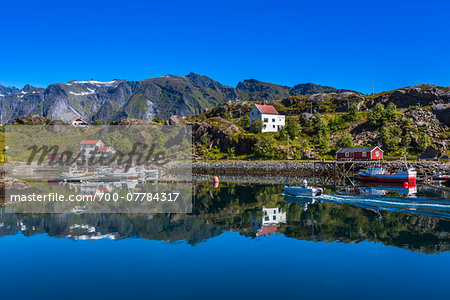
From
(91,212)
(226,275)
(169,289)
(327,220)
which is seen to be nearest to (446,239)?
(327,220)

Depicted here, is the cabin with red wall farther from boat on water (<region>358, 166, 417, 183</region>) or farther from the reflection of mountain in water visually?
the reflection of mountain in water

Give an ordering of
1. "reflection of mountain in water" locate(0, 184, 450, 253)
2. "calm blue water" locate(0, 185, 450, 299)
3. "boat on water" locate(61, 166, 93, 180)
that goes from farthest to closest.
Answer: "boat on water" locate(61, 166, 93, 180) < "reflection of mountain in water" locate(0, 184, 450, 253) < "calm blue water" locate(0, 185, 450, 299)

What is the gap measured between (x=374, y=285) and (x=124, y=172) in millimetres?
81849

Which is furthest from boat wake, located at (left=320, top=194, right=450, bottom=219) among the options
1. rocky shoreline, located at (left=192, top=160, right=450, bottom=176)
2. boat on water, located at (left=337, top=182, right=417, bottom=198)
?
rocky shoreline, located at (left=192, top=160, right=450, bottom=176)

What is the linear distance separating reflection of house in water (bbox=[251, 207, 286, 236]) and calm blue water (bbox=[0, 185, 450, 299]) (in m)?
0.14

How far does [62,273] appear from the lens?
23.2 meters

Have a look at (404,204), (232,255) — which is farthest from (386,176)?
(232,255)

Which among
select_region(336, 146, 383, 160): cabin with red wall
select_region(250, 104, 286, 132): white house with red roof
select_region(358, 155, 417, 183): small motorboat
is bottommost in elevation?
select_region(358, 155, 417, 183): small motorboat

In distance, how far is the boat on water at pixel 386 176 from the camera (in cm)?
7331

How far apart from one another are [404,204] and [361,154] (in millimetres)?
57961

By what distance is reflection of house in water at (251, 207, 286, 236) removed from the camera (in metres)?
34.8

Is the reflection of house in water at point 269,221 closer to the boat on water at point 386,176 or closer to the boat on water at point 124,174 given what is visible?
the boat on water at point 386,176

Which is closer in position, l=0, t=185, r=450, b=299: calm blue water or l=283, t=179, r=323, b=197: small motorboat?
l=0, t=185, r=450, b=299: calm blue water

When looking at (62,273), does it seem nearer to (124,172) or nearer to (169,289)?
(169,289)
